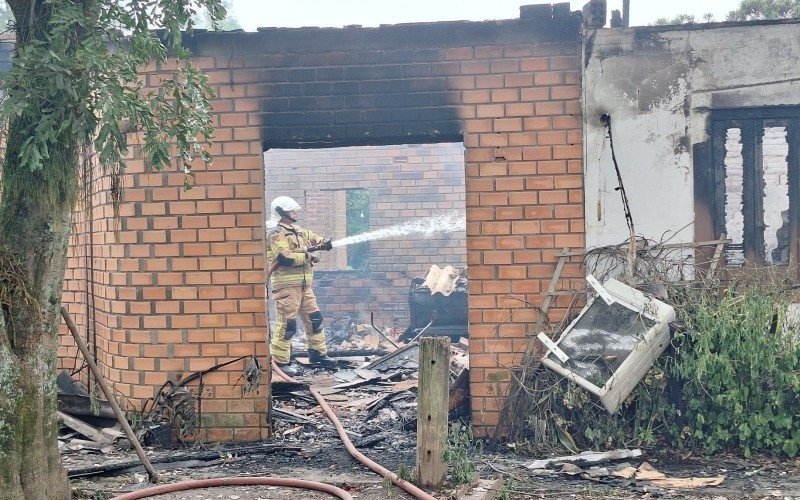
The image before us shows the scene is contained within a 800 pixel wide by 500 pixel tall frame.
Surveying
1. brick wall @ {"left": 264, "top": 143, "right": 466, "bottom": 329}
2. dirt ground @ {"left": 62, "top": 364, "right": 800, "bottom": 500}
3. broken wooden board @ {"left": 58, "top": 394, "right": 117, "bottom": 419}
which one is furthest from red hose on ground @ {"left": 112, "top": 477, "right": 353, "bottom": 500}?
brick wall @ {"left": 264, "top": 143, "right": 466, "bottom": 329}

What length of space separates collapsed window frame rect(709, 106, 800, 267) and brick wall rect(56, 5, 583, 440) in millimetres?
1093

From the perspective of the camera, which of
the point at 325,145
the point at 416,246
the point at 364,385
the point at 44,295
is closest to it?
the point at 44,295

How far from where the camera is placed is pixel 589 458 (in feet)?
18.2

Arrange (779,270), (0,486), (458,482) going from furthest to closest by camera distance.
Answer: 1. (779,270)
2. (458,482)
3. (0,486)

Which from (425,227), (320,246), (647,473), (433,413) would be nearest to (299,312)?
(320,246)

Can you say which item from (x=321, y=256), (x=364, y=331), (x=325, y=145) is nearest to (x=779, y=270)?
(x=325, y=145)

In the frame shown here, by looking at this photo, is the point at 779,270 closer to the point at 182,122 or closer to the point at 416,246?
the point at 182,122

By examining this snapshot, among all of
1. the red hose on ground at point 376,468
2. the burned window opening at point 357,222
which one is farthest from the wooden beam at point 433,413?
the burned window opening at point 357,222

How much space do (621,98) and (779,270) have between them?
1817 millimetres

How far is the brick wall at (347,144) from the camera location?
20.4ft

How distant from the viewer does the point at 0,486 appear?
4.05 m

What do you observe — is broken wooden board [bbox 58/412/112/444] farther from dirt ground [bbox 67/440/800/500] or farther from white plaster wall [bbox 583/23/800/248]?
white plaster wall [bbox 583/23/800/248]

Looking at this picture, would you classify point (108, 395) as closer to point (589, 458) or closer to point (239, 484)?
point (239, 484)

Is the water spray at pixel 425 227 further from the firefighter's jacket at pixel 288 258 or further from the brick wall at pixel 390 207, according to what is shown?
the firefighter's jacket at pixel 288 258
